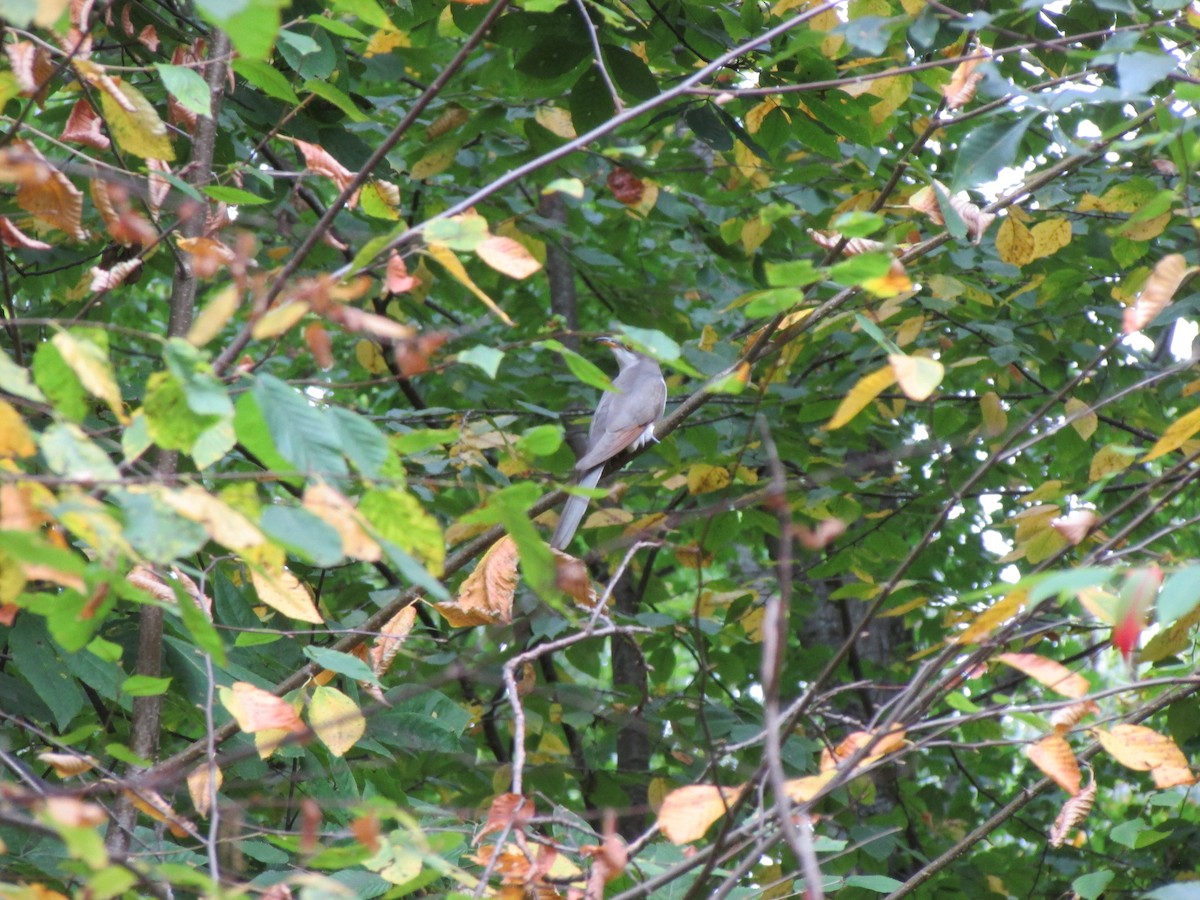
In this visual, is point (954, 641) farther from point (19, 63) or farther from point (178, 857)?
point (19, 63)

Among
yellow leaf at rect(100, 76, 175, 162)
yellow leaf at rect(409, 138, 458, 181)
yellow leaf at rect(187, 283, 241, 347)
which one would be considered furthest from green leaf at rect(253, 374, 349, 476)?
yellow leaf at rect(409, 138, 458, 181)

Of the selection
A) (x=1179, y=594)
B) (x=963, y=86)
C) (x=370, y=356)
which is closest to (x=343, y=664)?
(x=1179, y=594)

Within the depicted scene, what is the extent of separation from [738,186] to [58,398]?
471 centimetres

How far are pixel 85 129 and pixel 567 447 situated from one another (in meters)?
3.57

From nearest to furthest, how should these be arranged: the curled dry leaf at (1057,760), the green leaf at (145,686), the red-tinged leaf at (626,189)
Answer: the curled dry leaf at (1057,760) < the green leaf at (145,686) < the red-tinged leaf at (626,189)

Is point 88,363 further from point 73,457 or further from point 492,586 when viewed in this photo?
point 492,586

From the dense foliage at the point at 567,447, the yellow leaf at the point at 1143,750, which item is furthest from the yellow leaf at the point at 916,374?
the yellow leaf at the point at 1143,750

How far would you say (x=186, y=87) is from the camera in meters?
2.27

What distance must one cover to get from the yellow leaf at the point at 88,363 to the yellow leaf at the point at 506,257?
59 centimetres

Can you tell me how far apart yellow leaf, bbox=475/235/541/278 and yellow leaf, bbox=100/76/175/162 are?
34.5 inches

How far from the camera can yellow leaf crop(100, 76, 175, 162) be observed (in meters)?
2.32

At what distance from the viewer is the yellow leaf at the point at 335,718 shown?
2387 mm

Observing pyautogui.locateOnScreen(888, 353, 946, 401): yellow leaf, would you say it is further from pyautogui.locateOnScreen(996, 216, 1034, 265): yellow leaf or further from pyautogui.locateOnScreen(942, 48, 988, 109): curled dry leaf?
pyautogui.locateOnScreen(996, 216, 1034, 265): yellow leaf

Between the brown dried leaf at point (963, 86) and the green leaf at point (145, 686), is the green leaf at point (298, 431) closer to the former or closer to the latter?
the green leaf at point (145, 686)
